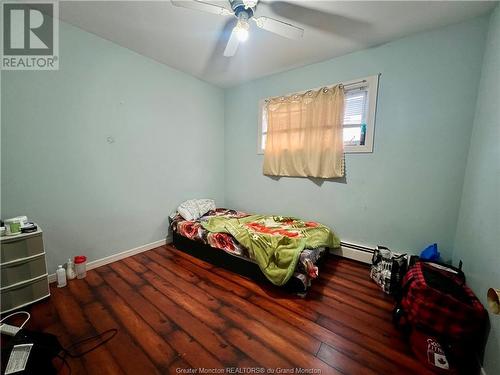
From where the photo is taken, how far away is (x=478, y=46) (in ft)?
5.63

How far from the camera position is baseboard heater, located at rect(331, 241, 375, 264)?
7.73 feet

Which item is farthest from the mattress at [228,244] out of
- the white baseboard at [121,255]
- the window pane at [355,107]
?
the window pane at [355,107]

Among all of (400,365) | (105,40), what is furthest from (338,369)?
(105,40)

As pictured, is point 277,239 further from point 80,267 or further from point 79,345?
point 80,267

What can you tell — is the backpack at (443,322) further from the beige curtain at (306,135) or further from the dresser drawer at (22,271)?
the dresser drawer at (22,271)

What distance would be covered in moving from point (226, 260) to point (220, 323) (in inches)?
30.5

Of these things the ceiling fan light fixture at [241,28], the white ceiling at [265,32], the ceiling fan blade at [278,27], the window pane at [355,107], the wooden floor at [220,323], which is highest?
the white ceiling at [265,32]

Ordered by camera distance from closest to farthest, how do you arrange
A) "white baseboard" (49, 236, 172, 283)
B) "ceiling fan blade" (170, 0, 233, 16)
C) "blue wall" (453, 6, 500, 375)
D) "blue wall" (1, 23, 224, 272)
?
"blue wall" (453, 6, 500, 375) → "ceiling fan blade" (170, 0, 233, 16) → "blue wall" (1, 23, 224, 272) → "white baseboard" (49, 236, 172, 283)

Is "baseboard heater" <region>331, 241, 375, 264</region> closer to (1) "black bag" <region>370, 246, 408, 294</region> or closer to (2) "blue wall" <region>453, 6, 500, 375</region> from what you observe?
(1) "black bag" <region>370, 246, 408, 294</region>

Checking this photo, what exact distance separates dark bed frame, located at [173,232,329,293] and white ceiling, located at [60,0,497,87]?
92.0 inches

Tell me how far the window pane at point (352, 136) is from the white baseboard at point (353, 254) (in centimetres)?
132

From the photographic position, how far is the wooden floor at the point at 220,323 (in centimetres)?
120

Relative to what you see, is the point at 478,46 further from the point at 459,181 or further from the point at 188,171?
the point at 188,171

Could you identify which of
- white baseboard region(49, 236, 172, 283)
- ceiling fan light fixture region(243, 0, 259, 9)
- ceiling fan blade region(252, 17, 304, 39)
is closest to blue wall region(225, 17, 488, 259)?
ceiling fan blade region(252, 17, 304, 39)
